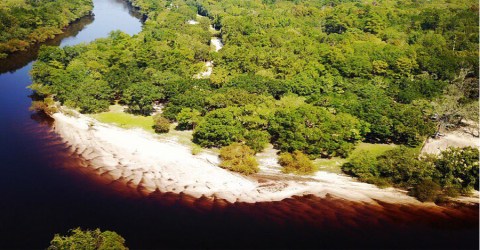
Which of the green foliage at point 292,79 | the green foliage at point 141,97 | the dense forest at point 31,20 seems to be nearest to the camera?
the green foliage at point 292,79

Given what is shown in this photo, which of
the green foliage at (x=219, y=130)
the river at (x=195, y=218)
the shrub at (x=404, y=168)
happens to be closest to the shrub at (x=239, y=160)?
the green foliage at (x=219, y=130)

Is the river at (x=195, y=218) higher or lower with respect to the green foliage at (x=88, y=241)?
lower

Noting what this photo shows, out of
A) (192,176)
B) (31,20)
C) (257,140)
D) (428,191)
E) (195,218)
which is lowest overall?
(195,218)

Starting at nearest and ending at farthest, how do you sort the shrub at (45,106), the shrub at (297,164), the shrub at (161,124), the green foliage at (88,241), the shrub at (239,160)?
1. the green foliage at (88,241)
2. the shrub at (297,164)
3. the shrub at (239,160)
4. the shrub at (161,124)
5. the shrub at (45,106)

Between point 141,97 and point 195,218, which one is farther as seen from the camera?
point 141,97

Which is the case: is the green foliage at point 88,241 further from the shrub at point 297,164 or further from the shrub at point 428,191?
the shrub at point 428,191

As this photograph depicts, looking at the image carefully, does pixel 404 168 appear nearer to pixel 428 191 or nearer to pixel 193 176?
pixel 428 191

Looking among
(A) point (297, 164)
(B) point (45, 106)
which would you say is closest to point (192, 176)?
(A) point (297, 164)
